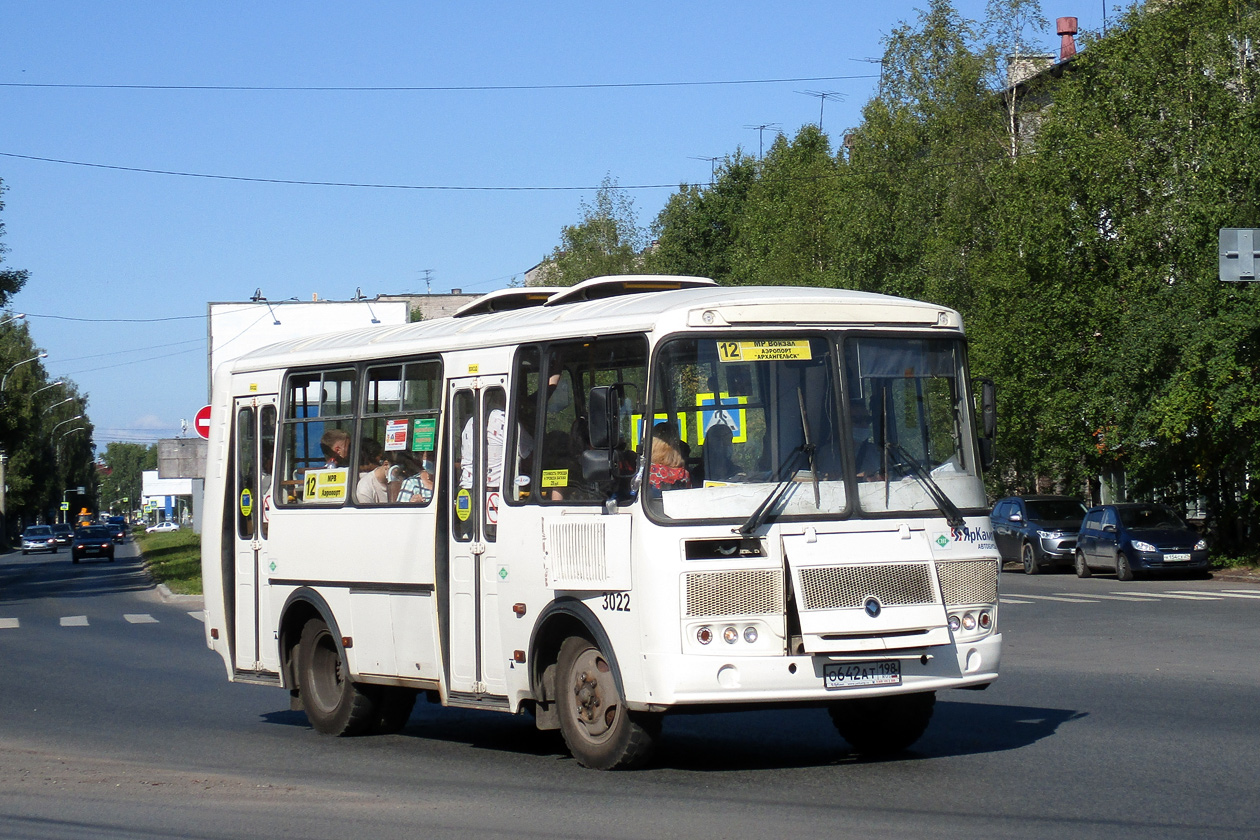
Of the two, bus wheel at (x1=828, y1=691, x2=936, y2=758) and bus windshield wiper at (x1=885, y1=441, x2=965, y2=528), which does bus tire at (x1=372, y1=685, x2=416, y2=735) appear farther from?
bus windshield wiper at (x1=885, y1=441, x2=965, y2=528)

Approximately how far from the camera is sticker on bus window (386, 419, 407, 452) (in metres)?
11.3

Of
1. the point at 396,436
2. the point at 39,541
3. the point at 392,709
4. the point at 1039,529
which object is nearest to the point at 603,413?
the point at 396,436

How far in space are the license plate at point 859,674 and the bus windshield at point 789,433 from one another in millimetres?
840

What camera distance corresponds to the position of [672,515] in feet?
29.5

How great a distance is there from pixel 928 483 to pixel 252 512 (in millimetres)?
5699

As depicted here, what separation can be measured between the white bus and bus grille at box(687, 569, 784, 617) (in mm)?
11

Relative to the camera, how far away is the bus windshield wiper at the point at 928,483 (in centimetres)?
953

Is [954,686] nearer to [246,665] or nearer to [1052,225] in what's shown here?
[246,665]

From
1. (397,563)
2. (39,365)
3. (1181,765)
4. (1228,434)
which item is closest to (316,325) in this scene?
(1228,434)

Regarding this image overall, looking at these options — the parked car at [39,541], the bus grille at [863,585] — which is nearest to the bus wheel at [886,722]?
the bus grille at [863,585]

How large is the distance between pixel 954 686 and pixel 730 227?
2710 inches

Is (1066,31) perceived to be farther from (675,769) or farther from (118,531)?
(675,769)

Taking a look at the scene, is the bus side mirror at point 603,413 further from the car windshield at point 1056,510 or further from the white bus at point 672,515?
the car windshield at point 1056,510

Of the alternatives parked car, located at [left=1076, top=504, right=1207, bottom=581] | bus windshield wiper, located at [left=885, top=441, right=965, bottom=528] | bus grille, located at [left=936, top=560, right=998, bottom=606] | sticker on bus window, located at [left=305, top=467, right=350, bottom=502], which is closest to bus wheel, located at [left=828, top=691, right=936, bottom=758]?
bus grille, located at [left=936, top=560, right=998, bottom=606]
